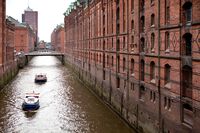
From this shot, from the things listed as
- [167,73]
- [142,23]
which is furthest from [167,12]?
[142,23]

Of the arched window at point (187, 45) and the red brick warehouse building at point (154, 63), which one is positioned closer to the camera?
the red brick warehouse building at point (154, 63)

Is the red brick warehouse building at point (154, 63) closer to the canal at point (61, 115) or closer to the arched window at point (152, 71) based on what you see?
the arched window at point (152, 71)

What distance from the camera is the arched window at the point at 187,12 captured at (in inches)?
676

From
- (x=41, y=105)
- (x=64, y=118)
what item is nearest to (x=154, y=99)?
(x=64, y=118)

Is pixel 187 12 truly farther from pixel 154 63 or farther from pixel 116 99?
pixel 116 99

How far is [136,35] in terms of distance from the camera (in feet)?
84.4

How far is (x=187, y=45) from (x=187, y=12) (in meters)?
1.67

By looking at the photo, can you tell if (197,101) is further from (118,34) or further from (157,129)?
(118,34)

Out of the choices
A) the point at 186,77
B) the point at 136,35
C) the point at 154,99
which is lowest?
the point at 154,99

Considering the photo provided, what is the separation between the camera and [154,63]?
21.9 metres

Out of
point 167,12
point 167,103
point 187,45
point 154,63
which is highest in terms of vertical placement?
point 167,12

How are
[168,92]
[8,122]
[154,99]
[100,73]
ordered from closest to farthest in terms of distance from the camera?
[168,92], [154,99], [8,122], [100,73]

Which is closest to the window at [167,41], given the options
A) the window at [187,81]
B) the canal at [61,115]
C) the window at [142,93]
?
the window at [187,81]

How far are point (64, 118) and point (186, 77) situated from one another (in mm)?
15211
